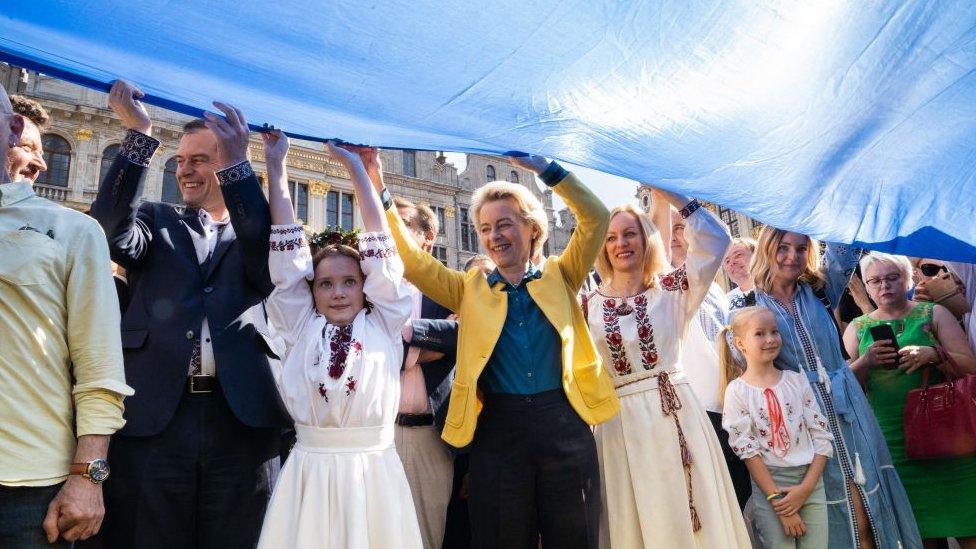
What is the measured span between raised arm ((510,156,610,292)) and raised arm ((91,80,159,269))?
1.53 meters

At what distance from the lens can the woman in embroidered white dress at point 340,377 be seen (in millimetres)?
2301

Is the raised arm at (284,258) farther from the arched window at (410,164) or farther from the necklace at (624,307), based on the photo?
the arched window at (410,164)

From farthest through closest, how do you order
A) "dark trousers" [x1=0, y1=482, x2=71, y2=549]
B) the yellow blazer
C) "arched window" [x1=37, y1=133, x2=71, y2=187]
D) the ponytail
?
"arched window" [x1=37, y1=133, x2=71, y2=187]
the ponytail
the yellow blazer
"dark trousers" [x1=0, y1=482, x2=71, y2=549]

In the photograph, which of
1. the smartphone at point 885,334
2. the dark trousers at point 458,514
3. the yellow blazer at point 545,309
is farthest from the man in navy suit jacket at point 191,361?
the smartphone at point 885,334

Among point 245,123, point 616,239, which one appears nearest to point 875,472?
point 616,239

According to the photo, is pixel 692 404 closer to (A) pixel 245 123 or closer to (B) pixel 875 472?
(B) pixel 875 472

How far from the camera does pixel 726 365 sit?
3.83m

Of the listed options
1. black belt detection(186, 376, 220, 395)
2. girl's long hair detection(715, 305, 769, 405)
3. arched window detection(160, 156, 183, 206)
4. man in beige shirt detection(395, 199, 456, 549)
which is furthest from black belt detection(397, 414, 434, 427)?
arched window detection(160, 156, 183, 206)

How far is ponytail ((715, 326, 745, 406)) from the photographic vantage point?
3801 millimetres

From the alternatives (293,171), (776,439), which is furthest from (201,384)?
(293,171)

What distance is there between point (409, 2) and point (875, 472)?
3234 mm

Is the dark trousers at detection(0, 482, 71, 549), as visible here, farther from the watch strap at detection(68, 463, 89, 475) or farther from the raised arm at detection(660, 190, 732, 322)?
the raised arm at detection(660, 190, 732, 322)

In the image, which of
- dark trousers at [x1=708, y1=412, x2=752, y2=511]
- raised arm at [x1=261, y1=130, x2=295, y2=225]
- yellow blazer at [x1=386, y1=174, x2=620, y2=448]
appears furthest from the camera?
dark trousers at [x1=708, y1=412, x2=752, y2=511]

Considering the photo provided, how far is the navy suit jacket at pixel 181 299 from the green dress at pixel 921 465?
11.5 ft
